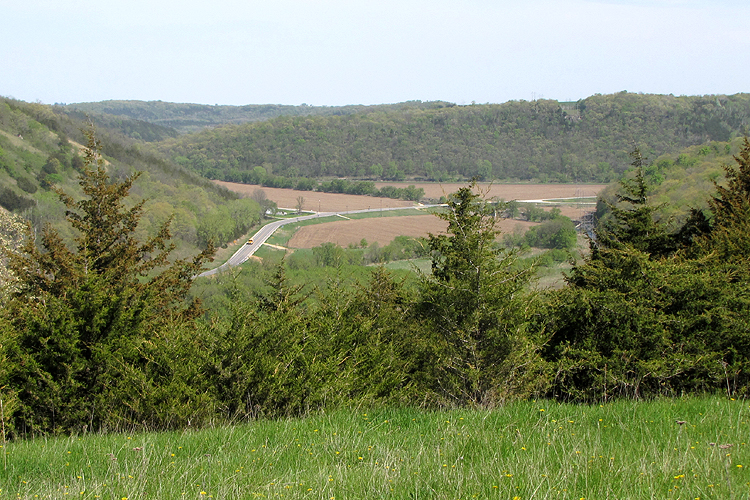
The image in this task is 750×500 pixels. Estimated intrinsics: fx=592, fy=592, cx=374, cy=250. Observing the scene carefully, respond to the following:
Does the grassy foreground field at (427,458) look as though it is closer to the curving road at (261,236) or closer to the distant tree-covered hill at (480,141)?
the curving road at (261,236)

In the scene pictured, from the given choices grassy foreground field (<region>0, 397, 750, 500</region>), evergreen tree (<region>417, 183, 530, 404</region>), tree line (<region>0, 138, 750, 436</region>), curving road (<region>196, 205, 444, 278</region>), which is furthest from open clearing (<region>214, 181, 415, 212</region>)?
grassy foreground field (<region>0, 397, 750, 500</region>)

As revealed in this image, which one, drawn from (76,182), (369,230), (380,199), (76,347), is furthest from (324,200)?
(76,347)

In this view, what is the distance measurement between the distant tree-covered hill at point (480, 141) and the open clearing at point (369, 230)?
5773 cm

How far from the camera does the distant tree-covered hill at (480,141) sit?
5901 inches

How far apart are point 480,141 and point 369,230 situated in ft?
296

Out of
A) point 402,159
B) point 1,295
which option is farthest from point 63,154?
point 402,159

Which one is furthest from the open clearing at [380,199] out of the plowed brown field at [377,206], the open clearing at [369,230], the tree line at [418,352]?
the tree line at [418,352]

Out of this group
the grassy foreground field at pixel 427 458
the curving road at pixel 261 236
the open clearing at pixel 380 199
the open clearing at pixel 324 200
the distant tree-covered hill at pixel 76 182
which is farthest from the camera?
the open clearing at pixel 380 199

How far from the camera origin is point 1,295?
13.1 m

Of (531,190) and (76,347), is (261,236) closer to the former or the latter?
(531,190)

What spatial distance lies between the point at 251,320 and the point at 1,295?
7586 millimetres

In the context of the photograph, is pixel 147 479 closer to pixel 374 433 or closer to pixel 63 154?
pixel 374 433

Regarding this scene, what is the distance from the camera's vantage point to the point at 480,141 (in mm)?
172500

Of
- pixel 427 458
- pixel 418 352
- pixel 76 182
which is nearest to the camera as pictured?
pixel 427 458
